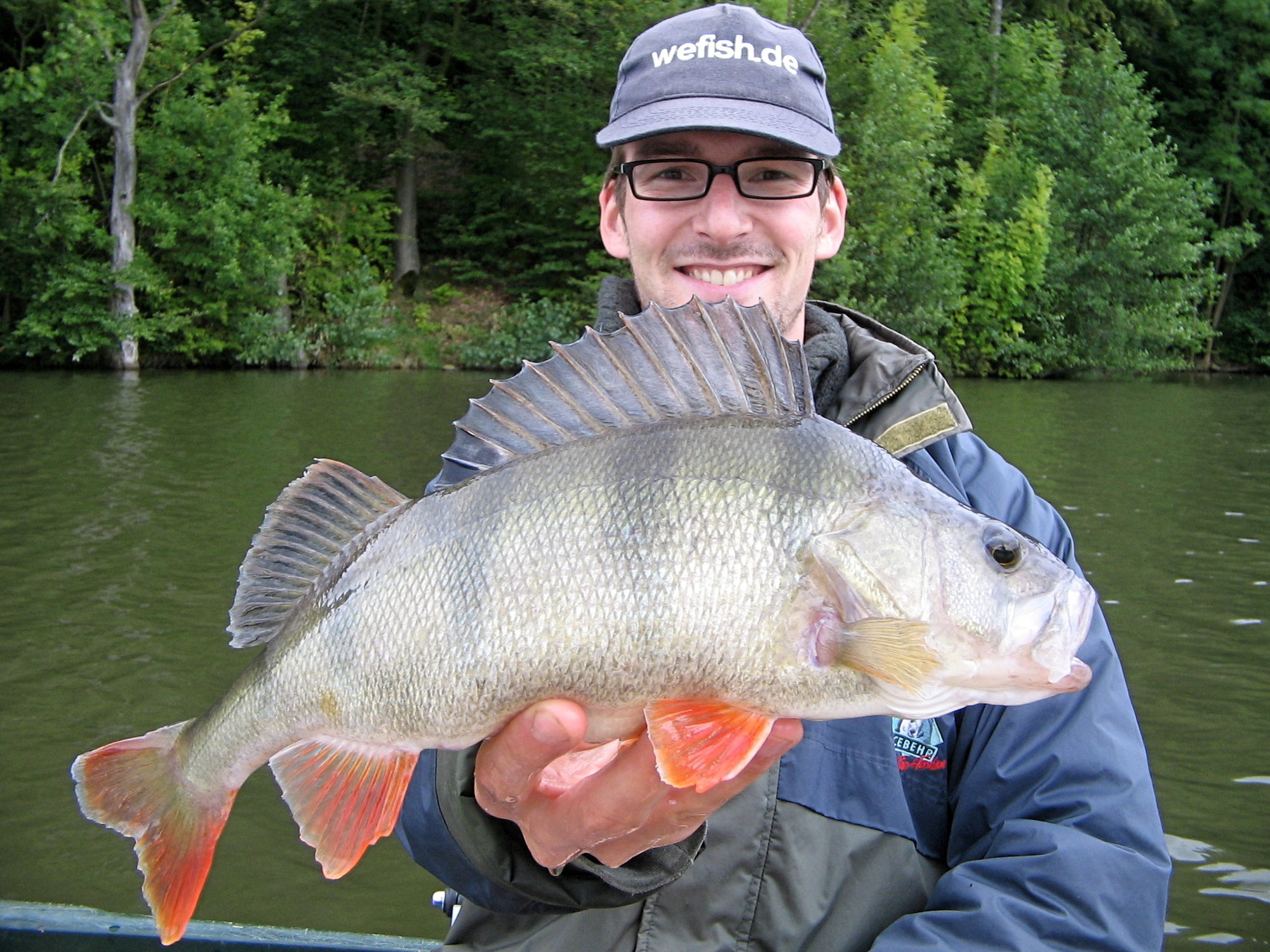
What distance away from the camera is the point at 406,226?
25.2m

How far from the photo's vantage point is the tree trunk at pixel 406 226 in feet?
82.3

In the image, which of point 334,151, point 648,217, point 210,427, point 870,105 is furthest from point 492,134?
point 648,217

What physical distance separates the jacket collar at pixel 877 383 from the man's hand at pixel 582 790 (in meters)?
0.82

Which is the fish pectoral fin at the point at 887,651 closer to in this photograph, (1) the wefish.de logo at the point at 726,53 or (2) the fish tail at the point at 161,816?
(2) the fish tail at the point at 161,816

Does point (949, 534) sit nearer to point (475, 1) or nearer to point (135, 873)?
point (135, 873)

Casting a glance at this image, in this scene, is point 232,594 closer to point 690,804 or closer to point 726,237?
point 726,237

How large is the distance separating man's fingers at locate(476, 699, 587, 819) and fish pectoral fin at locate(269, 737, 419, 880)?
13 cm

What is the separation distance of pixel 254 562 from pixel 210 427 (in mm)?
12612

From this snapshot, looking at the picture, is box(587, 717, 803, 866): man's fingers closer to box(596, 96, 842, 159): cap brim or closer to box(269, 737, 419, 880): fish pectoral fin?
box(269, 737, 419, 880): fish pectoral fin

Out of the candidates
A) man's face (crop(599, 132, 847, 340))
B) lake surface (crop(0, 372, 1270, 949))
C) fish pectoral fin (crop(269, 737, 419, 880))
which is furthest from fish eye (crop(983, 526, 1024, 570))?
lake surface (crop(0, 372, 1270, 949))

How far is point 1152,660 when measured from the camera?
662 cm

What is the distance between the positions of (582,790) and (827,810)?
600 millimetres

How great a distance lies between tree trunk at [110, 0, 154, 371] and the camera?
781 inches

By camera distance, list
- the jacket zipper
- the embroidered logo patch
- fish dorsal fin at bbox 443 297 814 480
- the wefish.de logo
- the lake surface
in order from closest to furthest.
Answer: fish dorsal fin at bbox 443 297 814 480, the embroidered logo patch, the jacket zipper, the wefish.de logo, the lake surface
